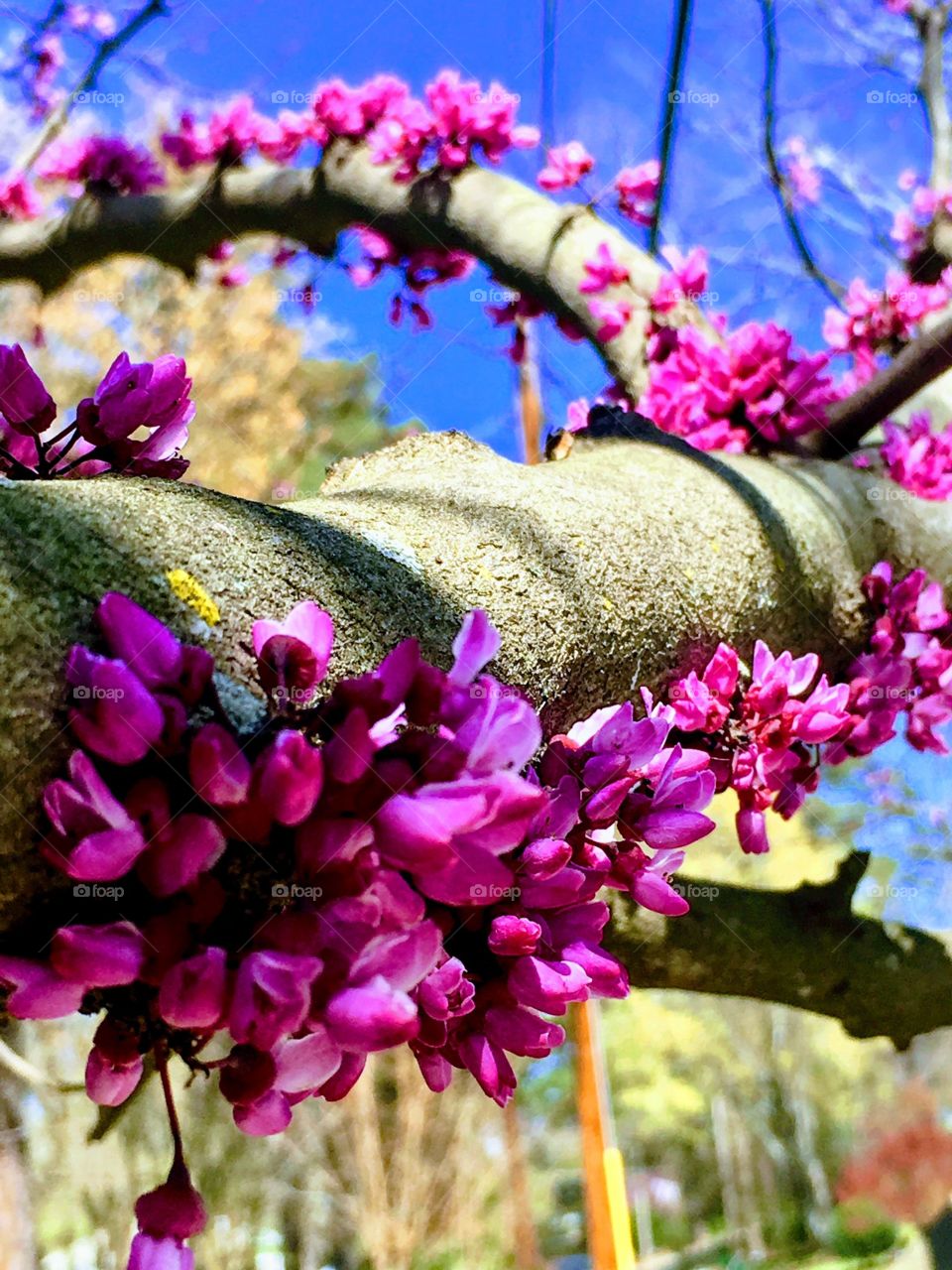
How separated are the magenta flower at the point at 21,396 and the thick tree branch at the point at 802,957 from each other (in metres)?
1.08

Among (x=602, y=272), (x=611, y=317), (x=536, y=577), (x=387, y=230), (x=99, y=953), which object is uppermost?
(x=387, y=230)

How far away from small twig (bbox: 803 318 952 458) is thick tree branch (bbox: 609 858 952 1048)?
0.78 meters

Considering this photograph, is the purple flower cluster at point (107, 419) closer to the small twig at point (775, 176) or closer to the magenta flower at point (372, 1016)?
the magenta flower at point (372, 1016)

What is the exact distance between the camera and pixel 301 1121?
30.9ft

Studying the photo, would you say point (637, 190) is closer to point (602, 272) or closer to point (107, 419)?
point (602, 272)

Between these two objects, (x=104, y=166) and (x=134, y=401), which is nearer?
(x=134, y=401)

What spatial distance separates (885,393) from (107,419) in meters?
1.33

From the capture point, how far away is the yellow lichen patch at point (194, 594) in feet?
2.25

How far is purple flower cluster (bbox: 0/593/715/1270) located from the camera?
0.60m

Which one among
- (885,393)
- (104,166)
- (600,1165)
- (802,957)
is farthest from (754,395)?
(600,1165)

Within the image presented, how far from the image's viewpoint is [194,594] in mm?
693

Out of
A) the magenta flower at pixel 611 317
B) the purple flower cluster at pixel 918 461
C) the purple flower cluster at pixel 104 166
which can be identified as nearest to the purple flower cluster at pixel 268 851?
the purple flower cluster at pixel 918 461

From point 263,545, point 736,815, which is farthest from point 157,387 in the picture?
point 736,815

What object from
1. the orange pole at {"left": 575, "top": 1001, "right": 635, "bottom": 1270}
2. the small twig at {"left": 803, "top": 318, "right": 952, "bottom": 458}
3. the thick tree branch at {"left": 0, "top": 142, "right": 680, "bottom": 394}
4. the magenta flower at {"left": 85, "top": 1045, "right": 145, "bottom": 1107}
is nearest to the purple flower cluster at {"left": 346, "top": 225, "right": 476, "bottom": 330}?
the thick tree branch at {"left": 0, "top": 142, "right": 680, "bottom": 394}
